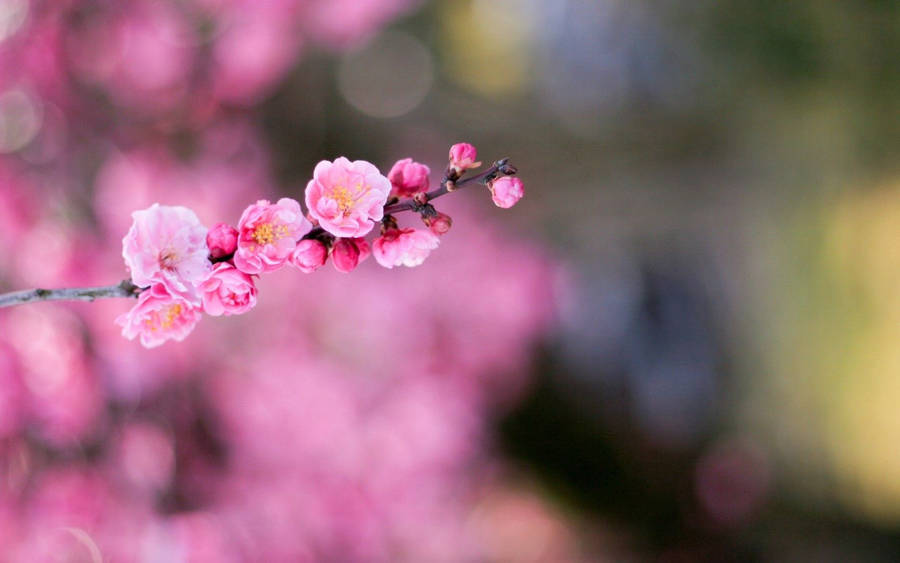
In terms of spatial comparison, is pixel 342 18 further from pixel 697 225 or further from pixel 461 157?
pixel 461 157

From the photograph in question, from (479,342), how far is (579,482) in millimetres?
487

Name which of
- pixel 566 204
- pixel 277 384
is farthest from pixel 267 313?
pixel 566 204

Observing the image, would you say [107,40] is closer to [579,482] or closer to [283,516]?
[283,516]

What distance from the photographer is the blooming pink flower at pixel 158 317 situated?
0.44 m

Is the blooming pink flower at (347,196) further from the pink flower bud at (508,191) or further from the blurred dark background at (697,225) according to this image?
the blurred dark background at (697,225)

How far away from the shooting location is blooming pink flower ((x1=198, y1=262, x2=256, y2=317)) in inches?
17.5

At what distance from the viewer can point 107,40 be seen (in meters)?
1.40

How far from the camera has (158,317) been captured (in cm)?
47

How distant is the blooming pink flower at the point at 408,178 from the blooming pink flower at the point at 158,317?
15cm

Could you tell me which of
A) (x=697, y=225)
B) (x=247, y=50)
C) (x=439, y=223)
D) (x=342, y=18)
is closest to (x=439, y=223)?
(x=439, y=223)

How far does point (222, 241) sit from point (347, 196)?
9 centimetres

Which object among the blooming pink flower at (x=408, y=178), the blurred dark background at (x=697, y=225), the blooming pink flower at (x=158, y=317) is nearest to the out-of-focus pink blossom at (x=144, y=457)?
the blurred dark background at (x=697, y=225)

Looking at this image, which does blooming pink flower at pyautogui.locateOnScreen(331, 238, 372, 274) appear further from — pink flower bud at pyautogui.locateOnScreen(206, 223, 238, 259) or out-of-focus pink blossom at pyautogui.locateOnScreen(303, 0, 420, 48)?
out-of-focus pink blossom at pyautogui.locateOnScreen(303, 0, 420, 48)

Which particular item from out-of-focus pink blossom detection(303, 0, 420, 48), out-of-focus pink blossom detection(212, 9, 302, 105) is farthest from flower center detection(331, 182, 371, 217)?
out-of-focus pink blossom detection(303, 0, 420, 48)
